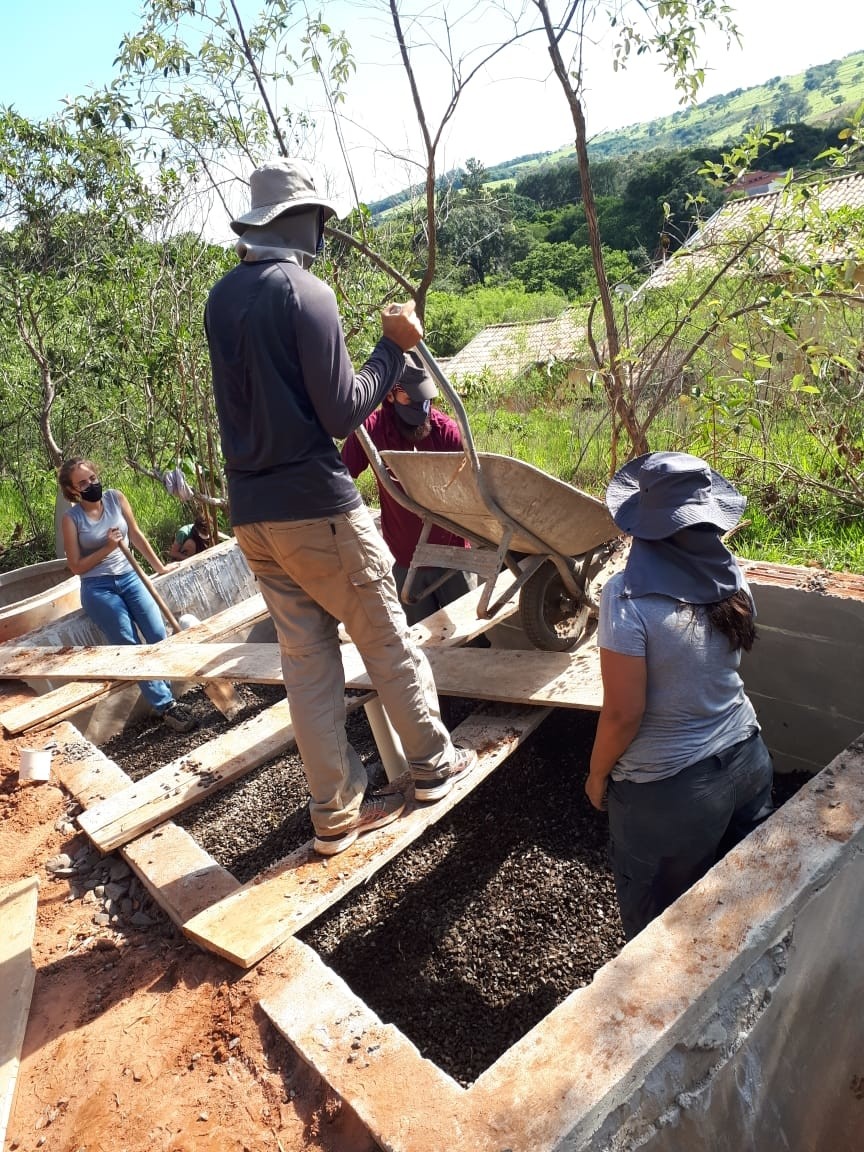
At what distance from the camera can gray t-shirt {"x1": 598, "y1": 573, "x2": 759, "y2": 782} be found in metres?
1.94

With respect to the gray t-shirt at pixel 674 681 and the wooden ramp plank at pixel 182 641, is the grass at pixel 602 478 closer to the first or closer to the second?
the wooden ramp plank at pixel 182 641

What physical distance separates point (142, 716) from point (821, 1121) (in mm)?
3930

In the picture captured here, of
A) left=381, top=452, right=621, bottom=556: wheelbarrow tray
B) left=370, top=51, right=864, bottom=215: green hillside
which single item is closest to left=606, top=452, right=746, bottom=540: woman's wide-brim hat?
left=381, top=452, right=621, bottom=556: wheelbarrow tray

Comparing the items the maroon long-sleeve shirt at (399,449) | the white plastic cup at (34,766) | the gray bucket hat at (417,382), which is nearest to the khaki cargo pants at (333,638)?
the gray bucket hat at (417,382)

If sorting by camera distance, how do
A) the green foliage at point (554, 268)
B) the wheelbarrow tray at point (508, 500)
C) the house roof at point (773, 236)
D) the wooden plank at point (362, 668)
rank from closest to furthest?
the wheelbarrow tray at point (508, 500) → the wooden plank at point (362, 668) → the house roof at point (773, 236) → the green foliage at point (554, 268)

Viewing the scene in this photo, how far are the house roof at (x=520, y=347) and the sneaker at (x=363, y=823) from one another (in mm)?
9057

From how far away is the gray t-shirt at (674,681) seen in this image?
194cm

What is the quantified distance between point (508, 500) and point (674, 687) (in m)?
1.23

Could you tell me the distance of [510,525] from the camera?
10.2ft

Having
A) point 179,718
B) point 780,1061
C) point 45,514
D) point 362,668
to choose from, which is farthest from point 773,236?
point 45,514

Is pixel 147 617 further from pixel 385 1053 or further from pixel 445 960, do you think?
pixel 385 1053

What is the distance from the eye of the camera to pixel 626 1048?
158cm

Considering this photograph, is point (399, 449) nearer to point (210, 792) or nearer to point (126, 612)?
point (210, 792)

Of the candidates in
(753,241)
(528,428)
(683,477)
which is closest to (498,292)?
(528,428)
